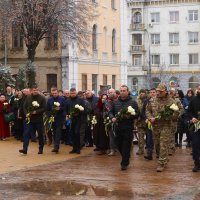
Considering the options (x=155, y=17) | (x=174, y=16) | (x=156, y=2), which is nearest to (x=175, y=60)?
(x=174, y=16)

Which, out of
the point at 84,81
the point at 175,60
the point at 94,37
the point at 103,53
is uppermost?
the point at 94,37

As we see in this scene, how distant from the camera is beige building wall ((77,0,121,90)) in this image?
4475cm

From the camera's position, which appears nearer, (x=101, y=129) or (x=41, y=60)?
(x=101, y=129)

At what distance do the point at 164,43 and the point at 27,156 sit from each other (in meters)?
62.6

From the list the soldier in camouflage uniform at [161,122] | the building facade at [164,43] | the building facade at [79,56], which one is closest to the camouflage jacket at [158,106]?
the soldier in camouflage uniform at [161,122]

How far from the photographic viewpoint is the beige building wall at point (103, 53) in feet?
147

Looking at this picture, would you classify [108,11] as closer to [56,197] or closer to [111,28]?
[111,28]

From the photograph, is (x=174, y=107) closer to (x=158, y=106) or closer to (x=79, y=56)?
(x=158, y=106)

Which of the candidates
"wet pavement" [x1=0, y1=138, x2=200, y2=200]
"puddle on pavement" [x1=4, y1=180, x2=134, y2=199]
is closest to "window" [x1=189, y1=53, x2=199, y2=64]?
"wet pavement" [x1=0, y1=138, x2=200, y2=200]

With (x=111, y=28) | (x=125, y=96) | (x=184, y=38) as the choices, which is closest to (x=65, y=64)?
(x=111, y=28)

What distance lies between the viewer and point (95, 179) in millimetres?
12297

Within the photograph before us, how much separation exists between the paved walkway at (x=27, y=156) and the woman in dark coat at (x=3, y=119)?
1663 mm

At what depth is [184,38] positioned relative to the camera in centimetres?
7644

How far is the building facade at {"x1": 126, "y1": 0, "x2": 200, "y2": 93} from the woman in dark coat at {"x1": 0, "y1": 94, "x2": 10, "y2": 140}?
5483cm
